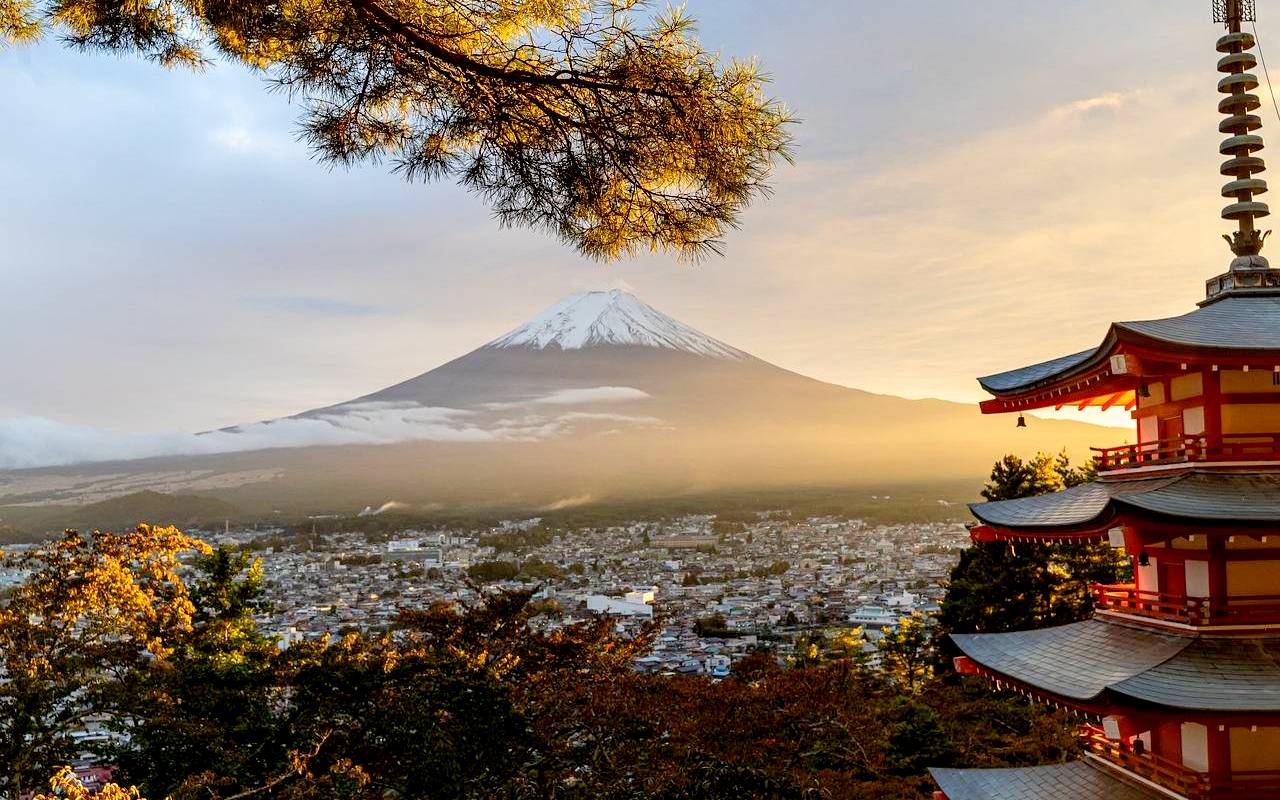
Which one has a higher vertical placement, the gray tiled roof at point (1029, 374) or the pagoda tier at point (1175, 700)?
the gray tiled roof at point (1029, 374)

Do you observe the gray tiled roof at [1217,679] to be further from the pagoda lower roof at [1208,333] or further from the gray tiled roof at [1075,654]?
the pagoda lower roof at [1208,333]

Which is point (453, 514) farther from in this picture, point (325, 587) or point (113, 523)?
point (325, 587)

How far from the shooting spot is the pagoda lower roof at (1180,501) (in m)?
5.08

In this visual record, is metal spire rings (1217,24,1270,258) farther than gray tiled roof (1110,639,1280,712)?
Yes

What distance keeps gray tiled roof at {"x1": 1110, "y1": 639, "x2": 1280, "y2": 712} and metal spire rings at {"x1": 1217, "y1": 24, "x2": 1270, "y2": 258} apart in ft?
8.89

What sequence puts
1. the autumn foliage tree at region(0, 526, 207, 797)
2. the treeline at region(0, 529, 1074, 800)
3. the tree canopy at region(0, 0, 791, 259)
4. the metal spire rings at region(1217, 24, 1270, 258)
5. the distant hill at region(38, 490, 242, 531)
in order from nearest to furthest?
1. the tree canopy at region(0, 0, 791, 259)
2. the metal spire rings at region(1217, 24, 1270, 258)
3. the autumn foliage tree at region(0, 526, 207, 797)
4. the treeline at region(0, 529, 1074, 800)
5. the distant hill at region(38, 490, 242, 531)

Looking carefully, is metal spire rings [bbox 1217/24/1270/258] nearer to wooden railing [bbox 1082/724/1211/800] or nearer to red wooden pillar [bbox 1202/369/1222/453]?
red wooden pillar [bbox 1202/369/1222/453]

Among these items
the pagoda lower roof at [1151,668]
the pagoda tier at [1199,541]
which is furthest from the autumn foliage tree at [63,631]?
the pagoda tier at [1199,541]

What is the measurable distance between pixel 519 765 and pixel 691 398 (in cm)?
7360

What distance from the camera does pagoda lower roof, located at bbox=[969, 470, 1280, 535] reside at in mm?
5082

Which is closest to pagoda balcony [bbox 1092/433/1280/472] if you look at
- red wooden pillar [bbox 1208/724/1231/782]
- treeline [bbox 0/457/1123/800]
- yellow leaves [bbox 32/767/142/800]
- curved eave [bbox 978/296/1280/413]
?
curved eave [bbox 978/296/1280/413]

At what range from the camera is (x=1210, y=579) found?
546 cm

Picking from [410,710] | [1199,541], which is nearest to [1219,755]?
[1199,541]

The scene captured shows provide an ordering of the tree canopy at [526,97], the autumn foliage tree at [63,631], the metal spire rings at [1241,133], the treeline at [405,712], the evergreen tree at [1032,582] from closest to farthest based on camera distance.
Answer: the tree canopy at [526,97]
the metal spire rings at [1241,133]
the autumn foliage tree at [63,631]
the treeline at [405,712]
the evergreen tree at [1032,582]
